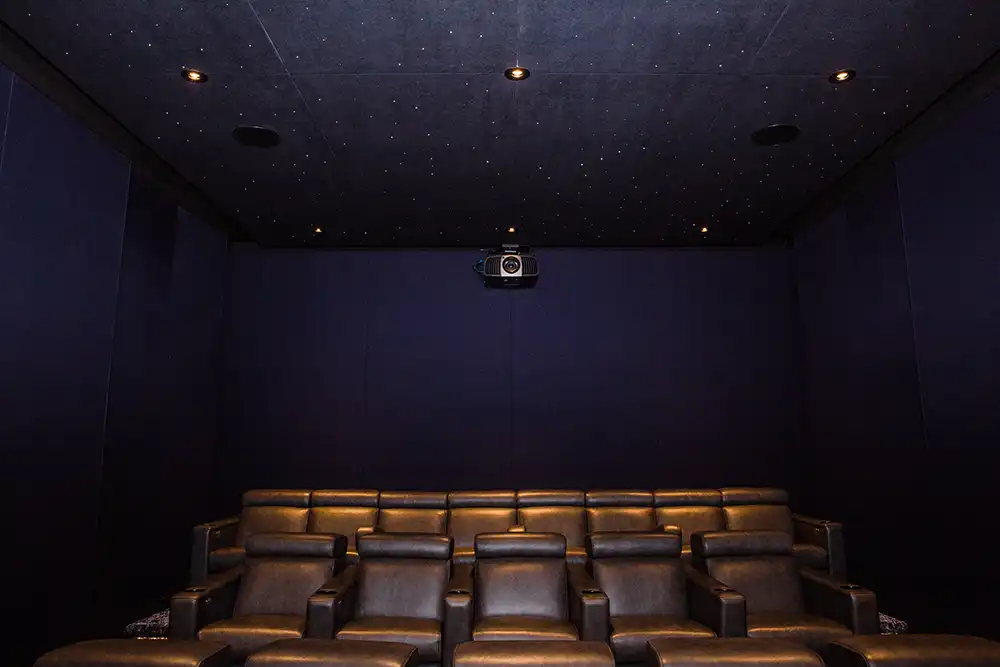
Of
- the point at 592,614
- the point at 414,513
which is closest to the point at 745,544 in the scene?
the point at 592,614

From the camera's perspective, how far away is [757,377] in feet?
23.9

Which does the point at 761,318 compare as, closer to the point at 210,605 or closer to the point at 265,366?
the point at 265,366

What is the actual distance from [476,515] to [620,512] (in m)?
1.08

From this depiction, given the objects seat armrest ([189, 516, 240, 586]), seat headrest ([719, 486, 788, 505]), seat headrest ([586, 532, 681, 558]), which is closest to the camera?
seat headrest ([586, 532, 681, 558])

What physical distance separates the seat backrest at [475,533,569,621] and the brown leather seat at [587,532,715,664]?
28 cm

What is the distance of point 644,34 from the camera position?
376 cm

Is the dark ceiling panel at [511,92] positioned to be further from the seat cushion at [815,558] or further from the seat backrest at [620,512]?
the seat cushion at [815,558]

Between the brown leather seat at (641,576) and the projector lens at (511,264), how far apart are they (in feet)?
11.5

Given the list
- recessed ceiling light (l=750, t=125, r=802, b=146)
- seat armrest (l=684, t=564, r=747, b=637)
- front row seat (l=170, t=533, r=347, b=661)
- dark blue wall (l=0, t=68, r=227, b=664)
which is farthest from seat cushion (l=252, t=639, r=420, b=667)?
recessed ceiling light (l=750, t=125, r=802, b=146)

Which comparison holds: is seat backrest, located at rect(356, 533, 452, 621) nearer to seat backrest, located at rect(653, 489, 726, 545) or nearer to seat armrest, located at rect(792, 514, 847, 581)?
seat backrest, located at rect(653, 489, 726, 545)

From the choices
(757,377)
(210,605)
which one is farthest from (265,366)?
(757,377)

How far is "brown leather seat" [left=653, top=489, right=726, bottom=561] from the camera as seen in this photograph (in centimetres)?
519

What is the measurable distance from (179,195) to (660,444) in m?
5.22

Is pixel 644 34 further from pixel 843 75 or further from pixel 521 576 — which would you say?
pixel 521 576
